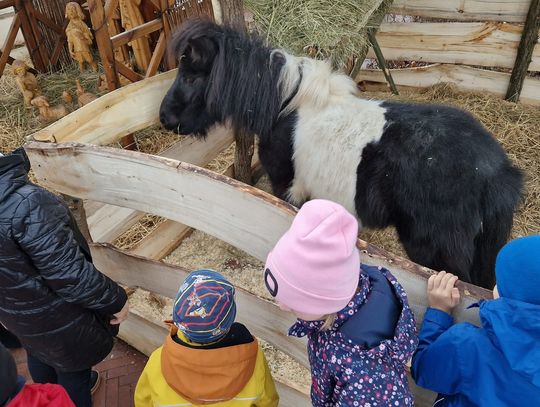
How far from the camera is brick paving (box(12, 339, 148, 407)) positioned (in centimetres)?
268

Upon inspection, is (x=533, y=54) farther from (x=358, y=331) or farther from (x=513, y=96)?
(x=358, y=331)

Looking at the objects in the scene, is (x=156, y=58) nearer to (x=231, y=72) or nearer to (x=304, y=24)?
(x=304, y=24)

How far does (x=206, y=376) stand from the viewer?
4.87ft

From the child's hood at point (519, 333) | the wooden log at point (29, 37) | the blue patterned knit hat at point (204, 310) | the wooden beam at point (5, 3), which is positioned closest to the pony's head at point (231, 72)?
the blue patterned knit hat at point (204, 310)

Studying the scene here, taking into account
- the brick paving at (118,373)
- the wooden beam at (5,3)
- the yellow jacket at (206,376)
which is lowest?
the brick paving at (118,373)

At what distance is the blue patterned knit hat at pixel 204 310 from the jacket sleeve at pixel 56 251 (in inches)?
24.8

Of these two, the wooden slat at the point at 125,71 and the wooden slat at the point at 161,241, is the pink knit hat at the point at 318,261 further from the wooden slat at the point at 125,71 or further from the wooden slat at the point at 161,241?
the wooden slat at the point at 125,71

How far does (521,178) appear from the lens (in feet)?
7.90

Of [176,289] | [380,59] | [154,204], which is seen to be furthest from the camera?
[380,59]

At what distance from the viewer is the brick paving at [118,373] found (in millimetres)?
2682

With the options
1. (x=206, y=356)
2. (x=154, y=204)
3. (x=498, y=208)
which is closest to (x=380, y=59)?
(x=498, y=208)

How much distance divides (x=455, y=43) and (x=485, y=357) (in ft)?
16.6

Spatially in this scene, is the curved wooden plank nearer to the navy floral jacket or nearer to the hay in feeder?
the navy floral jacket

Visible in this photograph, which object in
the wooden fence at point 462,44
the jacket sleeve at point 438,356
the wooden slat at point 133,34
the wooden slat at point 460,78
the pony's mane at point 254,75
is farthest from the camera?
the wooden slat at point 460,78
